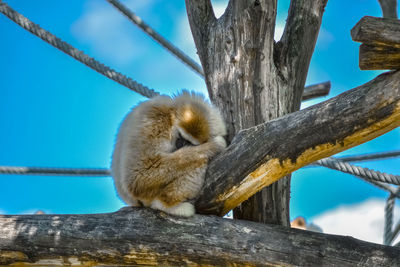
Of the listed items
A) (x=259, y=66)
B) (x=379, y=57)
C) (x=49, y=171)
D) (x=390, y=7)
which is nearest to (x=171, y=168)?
(x=259, y=66)

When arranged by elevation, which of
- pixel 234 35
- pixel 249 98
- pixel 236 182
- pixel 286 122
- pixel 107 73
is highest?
pixel 107 73

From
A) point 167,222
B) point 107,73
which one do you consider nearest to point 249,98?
point 167,222

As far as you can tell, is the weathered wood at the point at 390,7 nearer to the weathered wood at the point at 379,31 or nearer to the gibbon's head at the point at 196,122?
the gibbon's head at the point at 196,122

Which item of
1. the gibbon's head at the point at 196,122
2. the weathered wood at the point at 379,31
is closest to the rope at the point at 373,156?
the gibbon's head at the point at 196,122

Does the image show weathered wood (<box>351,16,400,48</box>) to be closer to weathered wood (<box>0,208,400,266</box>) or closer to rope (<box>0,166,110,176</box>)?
weathered wood (<box>0,208,400,266</box>)

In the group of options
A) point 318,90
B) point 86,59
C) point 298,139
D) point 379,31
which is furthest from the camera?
point 86,59

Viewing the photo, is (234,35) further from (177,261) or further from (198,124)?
(177,261)

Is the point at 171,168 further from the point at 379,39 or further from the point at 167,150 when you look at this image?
the point at 379,39
